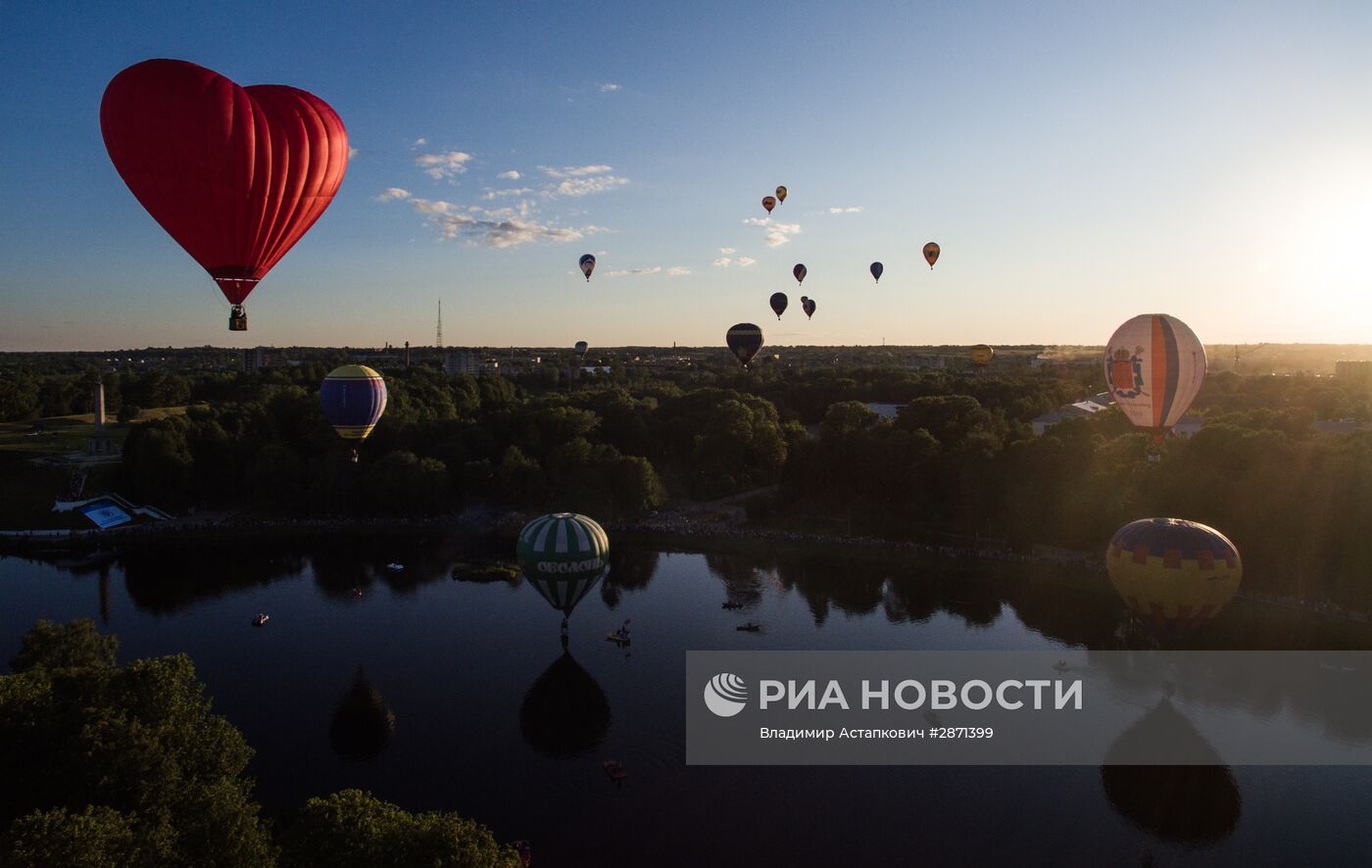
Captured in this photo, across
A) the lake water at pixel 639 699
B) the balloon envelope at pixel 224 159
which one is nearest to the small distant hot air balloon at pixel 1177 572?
the lake water at pixel 639 699

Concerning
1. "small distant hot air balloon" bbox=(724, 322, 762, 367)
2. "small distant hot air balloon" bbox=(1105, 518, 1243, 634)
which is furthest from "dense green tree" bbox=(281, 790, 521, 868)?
"small distant hot air balloon" bbox=(724, 322, 762, 367)

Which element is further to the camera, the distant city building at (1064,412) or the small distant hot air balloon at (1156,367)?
the distant city building at (1064,412)

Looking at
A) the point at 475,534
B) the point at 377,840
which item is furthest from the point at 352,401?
the point at 377,840

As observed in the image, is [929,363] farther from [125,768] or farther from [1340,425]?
[125,768]

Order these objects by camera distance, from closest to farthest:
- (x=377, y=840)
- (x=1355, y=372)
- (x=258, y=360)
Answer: (x=377, y=840)
(x=1355, y=372)
(x=258, y=360)

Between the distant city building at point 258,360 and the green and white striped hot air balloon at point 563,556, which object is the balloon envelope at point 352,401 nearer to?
the green and white striped hot air balloon at point 563,556

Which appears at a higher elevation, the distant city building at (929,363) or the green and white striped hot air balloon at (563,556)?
the distant city building at (929,363)

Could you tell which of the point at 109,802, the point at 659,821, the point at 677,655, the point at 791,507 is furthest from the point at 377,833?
the point at 791,507
